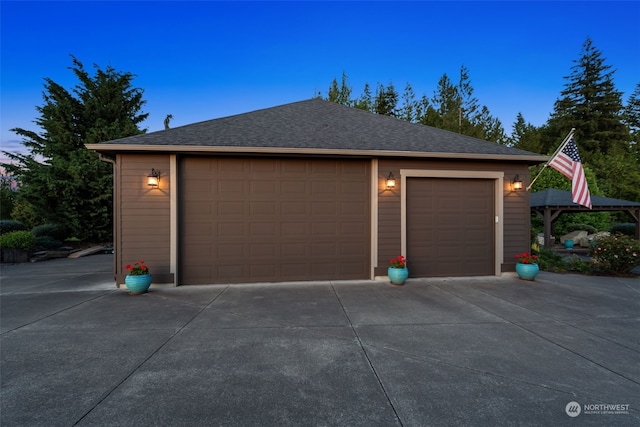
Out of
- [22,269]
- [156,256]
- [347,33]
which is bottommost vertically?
[22,269]

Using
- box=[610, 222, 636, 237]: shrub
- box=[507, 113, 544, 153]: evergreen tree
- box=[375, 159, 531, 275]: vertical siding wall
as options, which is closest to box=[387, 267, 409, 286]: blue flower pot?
box=[375, 159, 531, 275]: vertical siding wall

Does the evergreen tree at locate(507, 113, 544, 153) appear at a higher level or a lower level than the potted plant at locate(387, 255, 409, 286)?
higher

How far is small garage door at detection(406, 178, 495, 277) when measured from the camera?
6738 mm

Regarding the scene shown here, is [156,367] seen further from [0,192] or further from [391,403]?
[0,192]

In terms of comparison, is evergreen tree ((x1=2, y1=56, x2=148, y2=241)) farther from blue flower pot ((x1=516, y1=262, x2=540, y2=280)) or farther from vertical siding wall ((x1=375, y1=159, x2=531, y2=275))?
blue flower pot ((x1=516, y1=262, x2=540, y2=280))

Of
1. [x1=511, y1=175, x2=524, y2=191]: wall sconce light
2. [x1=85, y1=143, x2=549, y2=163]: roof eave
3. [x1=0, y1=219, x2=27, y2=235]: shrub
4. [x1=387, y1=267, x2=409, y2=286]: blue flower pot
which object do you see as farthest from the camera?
[x1=0, y1=219, x2=27, y2=235]: shrub

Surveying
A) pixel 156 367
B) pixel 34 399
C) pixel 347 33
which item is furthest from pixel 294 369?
pixel 347 33

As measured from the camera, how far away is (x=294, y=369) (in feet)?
8.71

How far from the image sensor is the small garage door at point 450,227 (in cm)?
674

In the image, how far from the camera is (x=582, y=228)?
1458 centimetres

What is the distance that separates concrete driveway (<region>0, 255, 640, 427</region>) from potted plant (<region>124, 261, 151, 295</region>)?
28cm

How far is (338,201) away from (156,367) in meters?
4.72

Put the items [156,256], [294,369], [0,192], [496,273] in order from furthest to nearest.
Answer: [0,192]
[496,273]
[156,256]
[294,369]

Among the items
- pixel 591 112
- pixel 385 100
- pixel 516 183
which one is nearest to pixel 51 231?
pixel 516 183
